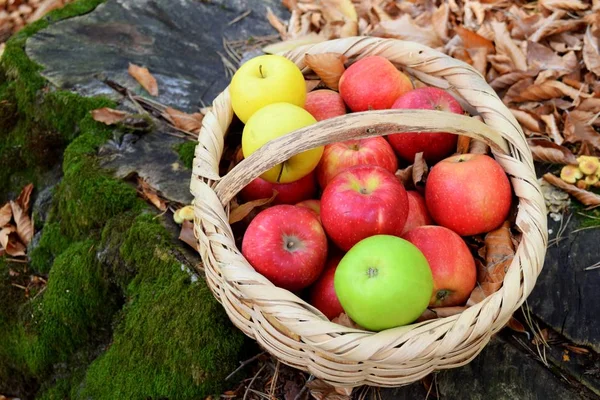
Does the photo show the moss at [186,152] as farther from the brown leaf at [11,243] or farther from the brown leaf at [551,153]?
the brown leaf at [551,153]

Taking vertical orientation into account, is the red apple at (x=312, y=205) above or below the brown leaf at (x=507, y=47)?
above

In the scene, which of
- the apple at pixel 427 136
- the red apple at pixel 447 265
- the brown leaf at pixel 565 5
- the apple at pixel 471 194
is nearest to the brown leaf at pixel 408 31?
the brown leaf at pixel 565 5

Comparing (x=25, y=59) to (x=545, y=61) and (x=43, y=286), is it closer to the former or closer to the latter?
Result: (x=43, y=286)

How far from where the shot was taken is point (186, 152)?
7.34ft

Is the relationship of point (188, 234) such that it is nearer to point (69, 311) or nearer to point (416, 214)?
point (69, 311)

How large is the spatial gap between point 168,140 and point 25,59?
0.99 metres

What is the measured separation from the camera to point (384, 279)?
3.97 feet

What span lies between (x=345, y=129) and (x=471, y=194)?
0.43m

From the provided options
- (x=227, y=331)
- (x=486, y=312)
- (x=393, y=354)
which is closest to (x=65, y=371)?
(x=227, y=331)

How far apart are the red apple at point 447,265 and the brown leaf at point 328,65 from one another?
2.41ft

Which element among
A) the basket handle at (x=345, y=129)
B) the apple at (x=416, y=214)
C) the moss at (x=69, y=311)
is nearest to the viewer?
the basket handle at (x=345, y=129)

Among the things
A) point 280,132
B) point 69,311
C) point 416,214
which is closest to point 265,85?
point 280,132

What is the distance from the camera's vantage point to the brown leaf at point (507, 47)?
231cm

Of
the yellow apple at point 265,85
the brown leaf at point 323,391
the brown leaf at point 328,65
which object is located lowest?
the brown leaf at point 323,391
